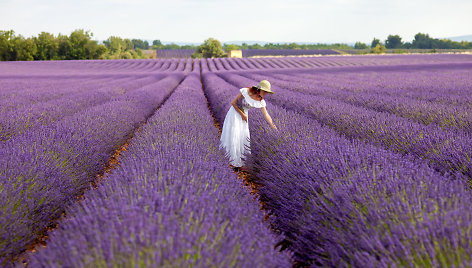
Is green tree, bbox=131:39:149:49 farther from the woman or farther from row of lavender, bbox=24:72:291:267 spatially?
row of lavender, bbox=24:72:291:267

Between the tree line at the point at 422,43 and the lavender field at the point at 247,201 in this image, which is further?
the tree line at the point at 422,43

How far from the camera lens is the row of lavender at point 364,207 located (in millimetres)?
1185

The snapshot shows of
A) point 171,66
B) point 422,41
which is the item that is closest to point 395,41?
point 422,41

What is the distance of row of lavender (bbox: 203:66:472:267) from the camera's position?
3.89ft

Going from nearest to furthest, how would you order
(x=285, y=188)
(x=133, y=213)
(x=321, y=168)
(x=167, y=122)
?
(x=133, y=213), (x=321, y=168), (x=285, y=188), (x=167, y=122)

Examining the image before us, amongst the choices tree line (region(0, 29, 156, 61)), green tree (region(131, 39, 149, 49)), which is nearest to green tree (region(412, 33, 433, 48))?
tree line (region(0, 29, 156, 61))

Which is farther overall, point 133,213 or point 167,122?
point 167,122

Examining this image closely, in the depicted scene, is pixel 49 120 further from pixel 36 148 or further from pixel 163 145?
pixel 163 145

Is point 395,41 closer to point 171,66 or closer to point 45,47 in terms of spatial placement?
point 171,66

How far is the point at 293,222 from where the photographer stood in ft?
6.34

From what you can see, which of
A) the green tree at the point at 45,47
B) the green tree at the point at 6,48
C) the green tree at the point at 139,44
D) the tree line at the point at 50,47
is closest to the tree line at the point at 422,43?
the tree line at the point at 50,47

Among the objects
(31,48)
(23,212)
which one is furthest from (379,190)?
(31,48)

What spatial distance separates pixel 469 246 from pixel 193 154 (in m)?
1.74

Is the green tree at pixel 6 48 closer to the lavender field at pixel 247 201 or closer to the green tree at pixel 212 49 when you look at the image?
the green tree at pixel 212 49
